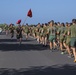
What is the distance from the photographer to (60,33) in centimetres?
2181

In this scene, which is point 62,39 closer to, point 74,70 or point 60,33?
point 60,33

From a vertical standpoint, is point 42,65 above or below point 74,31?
below

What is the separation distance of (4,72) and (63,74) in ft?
6.66

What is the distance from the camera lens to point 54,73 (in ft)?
41.0

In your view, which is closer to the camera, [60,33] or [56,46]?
[60,33]

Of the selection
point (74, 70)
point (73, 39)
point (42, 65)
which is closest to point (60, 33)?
point (73, 39)

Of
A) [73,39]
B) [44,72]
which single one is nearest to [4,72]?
[44,72]

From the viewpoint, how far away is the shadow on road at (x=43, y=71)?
494 inches

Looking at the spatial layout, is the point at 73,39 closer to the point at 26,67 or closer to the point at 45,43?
the point at 26,67

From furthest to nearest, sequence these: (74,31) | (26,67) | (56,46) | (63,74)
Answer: (56,46)
(74,31)
(26,67)
(63,74)

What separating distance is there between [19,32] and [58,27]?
6.98 meters

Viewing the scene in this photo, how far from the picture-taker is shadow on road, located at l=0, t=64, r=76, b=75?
1255 centimetres

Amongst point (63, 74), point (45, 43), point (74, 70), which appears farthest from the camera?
point (45, 43)

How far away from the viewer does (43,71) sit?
1307cm
